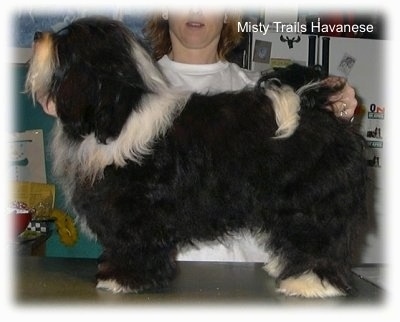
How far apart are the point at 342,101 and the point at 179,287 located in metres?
0.80

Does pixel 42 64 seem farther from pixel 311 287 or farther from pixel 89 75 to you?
pixel 311 287

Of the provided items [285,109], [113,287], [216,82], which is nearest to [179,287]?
[113,287]

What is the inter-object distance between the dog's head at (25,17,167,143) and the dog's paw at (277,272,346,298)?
710 mm

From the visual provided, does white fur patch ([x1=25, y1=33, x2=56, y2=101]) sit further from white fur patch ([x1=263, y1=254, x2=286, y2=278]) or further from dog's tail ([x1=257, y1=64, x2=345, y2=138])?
white fur patch ([x1=263, y1=254, x2=286, y2=278])

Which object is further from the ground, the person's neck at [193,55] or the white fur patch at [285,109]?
the person's neck at [193,55]

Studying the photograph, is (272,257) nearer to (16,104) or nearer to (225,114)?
(225,114)

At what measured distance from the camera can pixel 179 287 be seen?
187cm

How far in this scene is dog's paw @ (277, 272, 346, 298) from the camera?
1.78 m

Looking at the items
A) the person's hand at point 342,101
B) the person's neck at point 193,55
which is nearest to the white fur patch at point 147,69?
the person's hand at point 342,101

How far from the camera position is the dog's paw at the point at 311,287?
1.78 metres

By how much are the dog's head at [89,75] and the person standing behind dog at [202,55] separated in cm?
75

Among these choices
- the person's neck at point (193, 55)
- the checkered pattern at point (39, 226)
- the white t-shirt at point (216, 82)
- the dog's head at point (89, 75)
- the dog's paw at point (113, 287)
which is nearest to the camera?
the dog's head at point (89, 75)

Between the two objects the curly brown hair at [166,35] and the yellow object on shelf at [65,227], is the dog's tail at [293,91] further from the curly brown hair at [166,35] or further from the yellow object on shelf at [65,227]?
the yellow object on shelf at [65,227]

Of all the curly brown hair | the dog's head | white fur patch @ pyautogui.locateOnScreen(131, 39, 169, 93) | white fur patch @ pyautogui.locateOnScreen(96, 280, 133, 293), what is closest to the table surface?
white fur patch @ pyautogui.locateOnScreen(96, 280, 133, 293)
